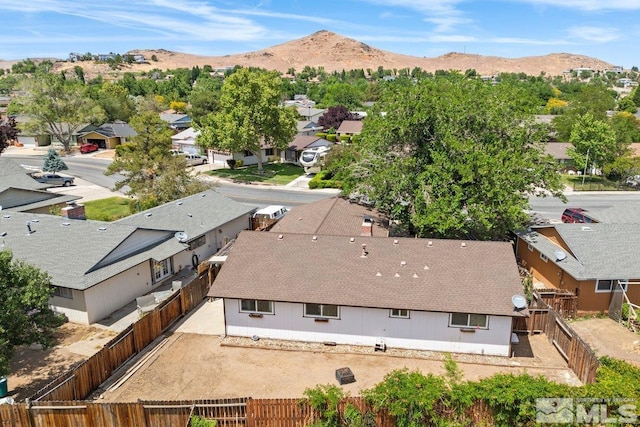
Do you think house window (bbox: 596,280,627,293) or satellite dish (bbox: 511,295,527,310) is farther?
house window (bbox: 596,280,627,293)

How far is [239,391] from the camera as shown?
63.2 ft

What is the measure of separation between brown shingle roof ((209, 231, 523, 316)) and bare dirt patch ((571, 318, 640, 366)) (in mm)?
5504

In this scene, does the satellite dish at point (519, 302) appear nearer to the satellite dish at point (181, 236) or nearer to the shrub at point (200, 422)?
the shrub at point (200, 422)

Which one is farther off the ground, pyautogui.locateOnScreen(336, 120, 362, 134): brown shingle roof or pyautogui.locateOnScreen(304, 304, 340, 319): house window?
pyautogui.locateOnScreen(336, 120, 362, 134): brown shingle roof

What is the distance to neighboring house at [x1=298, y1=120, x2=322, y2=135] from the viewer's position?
86.7 meters

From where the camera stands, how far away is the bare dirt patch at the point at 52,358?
2006 centimetres

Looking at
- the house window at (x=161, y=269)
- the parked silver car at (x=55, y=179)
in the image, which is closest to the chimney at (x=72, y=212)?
the house window at (x=161, y=269)

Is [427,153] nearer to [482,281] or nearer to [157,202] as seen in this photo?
[482,281]

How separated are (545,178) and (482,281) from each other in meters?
12.6

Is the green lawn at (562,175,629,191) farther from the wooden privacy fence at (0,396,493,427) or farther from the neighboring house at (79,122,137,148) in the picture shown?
the neighboring house at (79,122,137,148)

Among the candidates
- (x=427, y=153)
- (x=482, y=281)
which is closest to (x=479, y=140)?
(x=427, y=153)

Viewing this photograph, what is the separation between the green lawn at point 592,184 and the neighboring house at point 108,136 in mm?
69943

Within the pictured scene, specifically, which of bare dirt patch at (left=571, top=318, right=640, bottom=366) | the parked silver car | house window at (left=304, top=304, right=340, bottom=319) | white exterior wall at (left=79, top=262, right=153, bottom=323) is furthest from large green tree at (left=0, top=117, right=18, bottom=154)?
bare dirt patch at (left=571, top=318, right=640, bottom=366)

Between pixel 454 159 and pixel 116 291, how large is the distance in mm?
21864
